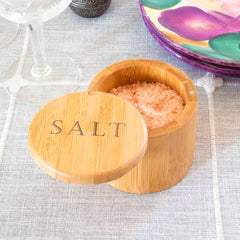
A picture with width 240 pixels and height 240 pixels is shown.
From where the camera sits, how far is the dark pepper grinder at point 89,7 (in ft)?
3.20

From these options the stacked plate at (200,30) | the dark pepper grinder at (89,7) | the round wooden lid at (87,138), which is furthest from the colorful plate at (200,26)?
the round wooden lid at (87,138)

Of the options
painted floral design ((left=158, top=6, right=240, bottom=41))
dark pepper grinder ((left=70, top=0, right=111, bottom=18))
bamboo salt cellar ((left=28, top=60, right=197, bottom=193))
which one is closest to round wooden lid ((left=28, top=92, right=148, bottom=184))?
bamboo salt cellar ((left=28, top=60, right=197, bottom=193))

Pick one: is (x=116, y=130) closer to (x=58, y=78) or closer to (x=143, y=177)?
(x=143, y=177)

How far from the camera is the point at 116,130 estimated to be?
62 centimetres

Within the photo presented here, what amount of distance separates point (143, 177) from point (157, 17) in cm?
33

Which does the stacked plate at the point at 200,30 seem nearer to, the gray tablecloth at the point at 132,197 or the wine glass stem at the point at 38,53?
the gray tablecloth at the point at 132,197

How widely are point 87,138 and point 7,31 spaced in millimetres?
508

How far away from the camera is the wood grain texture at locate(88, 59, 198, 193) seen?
655 mm

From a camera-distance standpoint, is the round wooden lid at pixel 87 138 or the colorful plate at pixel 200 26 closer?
the round wooden lid at pixel 87 138

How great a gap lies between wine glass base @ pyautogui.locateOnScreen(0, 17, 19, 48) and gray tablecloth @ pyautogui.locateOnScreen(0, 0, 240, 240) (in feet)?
0.49

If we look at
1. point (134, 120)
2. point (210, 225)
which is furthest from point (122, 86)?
point (210, 225)

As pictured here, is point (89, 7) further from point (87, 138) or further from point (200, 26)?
point (87, 138)

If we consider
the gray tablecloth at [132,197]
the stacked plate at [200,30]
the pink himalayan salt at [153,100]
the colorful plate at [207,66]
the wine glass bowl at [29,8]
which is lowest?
the gray tablecloth at [132,197]

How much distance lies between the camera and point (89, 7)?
984 mm
